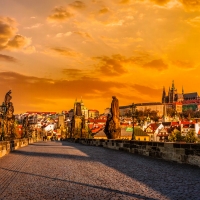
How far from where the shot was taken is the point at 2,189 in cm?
845

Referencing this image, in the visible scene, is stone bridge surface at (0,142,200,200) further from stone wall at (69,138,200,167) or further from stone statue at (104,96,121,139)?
stone statue at (104,96,121,139)

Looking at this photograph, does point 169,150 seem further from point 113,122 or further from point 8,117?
point 8,117

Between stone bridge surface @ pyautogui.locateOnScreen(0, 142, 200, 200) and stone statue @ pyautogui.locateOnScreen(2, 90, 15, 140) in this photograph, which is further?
stone statue @ pyautogui.locateOnScreen(2, 90, 15, 140)

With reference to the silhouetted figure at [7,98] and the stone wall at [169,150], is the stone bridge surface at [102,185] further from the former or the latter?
the silhouetted figure at [7,98]

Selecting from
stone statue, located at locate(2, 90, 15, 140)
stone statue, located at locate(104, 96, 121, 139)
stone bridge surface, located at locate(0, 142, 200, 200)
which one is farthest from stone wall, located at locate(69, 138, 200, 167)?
stone statue, located at locate(2, 90, 15, 140)

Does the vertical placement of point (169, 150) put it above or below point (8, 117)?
below

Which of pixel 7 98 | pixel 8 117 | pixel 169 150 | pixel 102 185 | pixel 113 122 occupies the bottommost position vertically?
pixel 102 185

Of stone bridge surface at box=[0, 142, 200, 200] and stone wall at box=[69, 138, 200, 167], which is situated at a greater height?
stone wall at box=[69, 138, 200, 167]

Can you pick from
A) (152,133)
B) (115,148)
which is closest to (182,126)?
(152,133)

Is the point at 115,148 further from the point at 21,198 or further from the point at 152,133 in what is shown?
the point at 152,133

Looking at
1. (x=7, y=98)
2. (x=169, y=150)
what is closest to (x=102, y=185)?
(x=169, y=150)

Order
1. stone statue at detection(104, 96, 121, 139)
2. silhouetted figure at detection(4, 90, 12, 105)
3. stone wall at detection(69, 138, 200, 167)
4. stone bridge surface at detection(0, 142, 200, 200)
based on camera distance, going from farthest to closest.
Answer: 1. stone statue at detection(104, 96, 121, 139)
2. silhouetted figure at detection(4, 90, 12, 105)
3. stone wall at detection(69, 138, 200, 167)
4. stone bridge surface at detection(0, 142, 200, 200)

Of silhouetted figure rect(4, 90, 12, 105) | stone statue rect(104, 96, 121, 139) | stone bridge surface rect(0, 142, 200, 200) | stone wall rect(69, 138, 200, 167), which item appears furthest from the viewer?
stone statue rect(104, 96, 121, 139)

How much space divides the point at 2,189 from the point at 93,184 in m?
2.39
